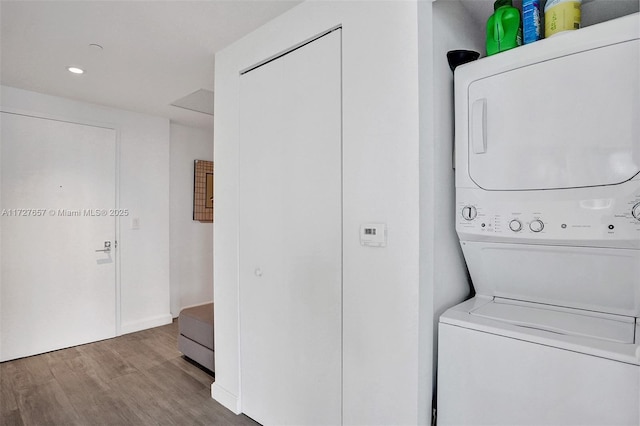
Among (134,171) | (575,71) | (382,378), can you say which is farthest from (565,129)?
(134,171)

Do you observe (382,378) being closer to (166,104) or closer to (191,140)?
(166,104)

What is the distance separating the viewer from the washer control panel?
1107 millimetres

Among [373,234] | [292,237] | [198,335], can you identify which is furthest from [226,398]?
[373,234]

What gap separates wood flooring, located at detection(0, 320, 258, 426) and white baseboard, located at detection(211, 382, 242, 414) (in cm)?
4

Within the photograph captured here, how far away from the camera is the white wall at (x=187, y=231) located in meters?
4.19

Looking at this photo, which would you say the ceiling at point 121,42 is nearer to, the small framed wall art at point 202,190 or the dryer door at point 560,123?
the dryer door at point 560,123

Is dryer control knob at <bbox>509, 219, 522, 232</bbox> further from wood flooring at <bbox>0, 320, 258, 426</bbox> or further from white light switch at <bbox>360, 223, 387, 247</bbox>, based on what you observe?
wood flooring at <bbox>0, 320, 258, 426</bbox>

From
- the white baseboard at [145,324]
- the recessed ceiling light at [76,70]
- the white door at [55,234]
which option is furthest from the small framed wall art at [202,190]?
the recessed ceiling light at [76,70]

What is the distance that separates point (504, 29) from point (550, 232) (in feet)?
2.77

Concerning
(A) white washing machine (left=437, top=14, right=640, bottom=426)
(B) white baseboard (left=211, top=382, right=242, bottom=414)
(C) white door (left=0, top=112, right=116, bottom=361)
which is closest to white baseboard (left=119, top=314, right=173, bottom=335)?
(C) white door (left=0, top=112, right=116, bottom=361)

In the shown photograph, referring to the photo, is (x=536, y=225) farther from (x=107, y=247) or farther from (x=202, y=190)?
(x=202, y=190)

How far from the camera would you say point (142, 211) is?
3.78 m

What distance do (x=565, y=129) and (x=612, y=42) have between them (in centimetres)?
29

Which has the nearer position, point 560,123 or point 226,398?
point 560,123
